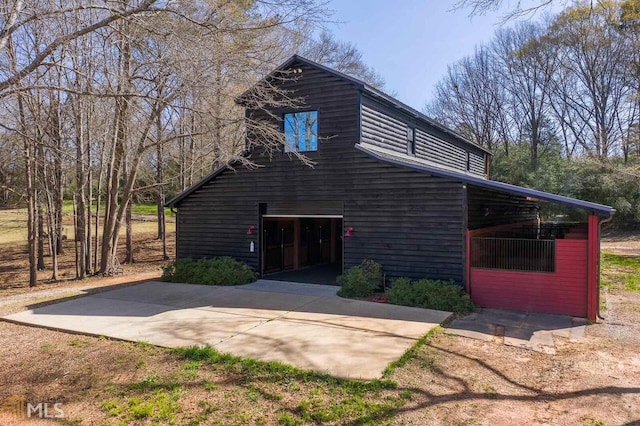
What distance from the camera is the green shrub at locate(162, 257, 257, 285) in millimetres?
11169

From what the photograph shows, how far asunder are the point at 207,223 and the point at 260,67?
198 inches

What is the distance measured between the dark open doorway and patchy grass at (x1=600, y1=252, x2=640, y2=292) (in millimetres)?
7924

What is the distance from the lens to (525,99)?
31.5 meters

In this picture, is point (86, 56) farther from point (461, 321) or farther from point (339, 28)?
point (461, 321)

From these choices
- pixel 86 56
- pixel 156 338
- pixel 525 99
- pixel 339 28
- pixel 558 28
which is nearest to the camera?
pixel 156 338

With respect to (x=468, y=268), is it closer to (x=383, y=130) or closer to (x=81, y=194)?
(x=383, y=130)

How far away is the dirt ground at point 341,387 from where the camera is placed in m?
4.10

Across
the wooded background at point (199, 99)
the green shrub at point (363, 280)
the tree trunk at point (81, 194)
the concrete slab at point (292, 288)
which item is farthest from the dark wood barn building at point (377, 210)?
the tree trunk at point (81, 194)

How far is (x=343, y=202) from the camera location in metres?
10.4

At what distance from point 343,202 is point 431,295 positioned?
325 cm

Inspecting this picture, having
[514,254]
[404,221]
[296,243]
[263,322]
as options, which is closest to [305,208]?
[404,221]

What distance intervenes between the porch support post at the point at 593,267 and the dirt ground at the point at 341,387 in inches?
52.9

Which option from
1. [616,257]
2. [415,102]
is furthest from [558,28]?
[616,257]

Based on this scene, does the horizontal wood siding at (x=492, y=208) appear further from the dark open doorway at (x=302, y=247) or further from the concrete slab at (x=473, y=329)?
the dark open doorway at (x=302, y=247)
